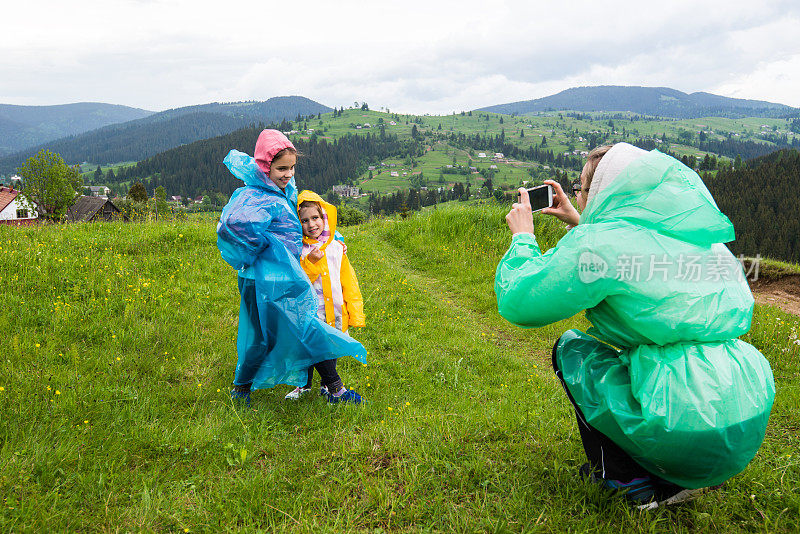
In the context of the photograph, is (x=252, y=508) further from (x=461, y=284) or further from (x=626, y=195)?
(x=461, y=284)

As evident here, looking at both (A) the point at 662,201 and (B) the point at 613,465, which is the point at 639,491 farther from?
(A) the point at 662,201

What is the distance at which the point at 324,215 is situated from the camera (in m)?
4.50

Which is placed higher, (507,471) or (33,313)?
→ (33,313)

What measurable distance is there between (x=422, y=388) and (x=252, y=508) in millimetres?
2551

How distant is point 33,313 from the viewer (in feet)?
18.1

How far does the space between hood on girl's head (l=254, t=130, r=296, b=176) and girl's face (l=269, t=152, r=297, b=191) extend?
5cm

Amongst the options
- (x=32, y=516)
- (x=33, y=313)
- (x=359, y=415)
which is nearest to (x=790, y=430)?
(x=359, y=415)

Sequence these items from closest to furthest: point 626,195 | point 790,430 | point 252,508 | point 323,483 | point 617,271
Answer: point 617,271, point 626,195, point 252,508, point 323,483, point 790,430

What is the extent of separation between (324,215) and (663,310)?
3301 millimetres

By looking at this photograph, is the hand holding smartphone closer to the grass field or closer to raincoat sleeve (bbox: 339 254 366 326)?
the grass field

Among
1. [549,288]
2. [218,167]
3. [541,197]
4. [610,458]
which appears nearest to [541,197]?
[541,197]

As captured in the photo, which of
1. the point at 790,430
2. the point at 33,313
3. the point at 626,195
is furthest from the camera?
the point at 33,313

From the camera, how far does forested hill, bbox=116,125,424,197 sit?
503 ft

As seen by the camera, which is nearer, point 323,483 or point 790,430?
point 323,483
